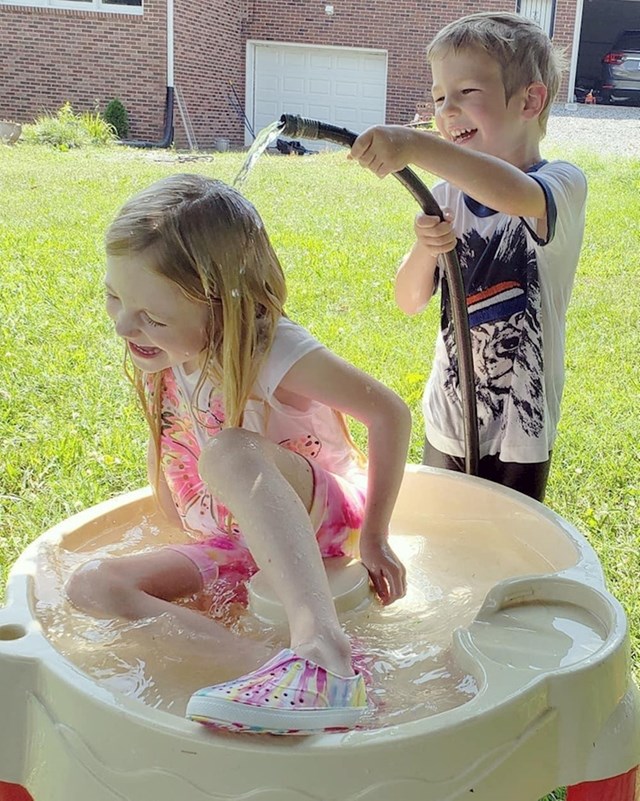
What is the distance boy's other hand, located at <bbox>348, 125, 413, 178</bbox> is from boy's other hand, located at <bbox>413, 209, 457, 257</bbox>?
0.81 ft

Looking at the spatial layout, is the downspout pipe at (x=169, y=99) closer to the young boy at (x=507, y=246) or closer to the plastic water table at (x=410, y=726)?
the young boy at (x=507, y=246)

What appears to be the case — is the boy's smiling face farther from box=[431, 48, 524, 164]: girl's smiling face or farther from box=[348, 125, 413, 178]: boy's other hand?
box=[348, 125, 413, 178]: boy's other hand

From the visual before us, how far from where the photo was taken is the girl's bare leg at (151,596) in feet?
4.27

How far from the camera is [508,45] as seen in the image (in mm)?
1672

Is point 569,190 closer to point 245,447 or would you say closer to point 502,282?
point 502,282

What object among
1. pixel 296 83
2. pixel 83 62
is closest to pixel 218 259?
pixel 83 62

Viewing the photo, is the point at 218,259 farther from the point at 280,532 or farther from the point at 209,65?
the point at 209,65

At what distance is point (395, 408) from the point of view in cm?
142

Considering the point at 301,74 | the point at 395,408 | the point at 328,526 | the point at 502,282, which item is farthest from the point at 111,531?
the point at 301,74

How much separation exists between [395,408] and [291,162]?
7.50 meters

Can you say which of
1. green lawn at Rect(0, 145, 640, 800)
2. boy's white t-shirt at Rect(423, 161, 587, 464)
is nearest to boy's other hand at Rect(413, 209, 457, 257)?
boy's white t-shirt at Rect(423, 161, 587, 464)

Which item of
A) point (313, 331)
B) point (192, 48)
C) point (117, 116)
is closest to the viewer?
point (313, 331)

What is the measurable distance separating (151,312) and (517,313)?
2.40ft

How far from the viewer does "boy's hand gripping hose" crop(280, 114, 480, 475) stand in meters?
1.30
